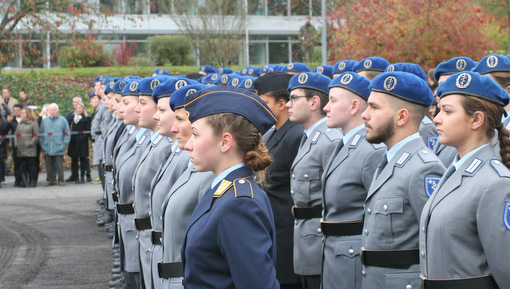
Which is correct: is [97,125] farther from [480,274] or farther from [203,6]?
[203,6]

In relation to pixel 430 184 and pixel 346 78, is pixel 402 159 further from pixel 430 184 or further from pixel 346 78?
pixel 346 78

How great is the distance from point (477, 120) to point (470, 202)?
1.52 ft

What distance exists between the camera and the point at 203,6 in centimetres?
3175

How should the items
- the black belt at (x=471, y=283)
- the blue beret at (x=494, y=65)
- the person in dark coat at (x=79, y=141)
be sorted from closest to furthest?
the black belt at (x=471, y=283)
the blue beret at (x=494, y=65)
the person in dark coat at (x=79, y=141)

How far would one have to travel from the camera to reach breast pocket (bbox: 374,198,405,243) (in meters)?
4.22

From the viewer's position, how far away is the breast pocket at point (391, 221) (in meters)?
4.22

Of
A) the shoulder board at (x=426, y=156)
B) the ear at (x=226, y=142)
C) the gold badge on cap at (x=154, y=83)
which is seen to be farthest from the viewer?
the gold badge on cap at (x=154, y=83)

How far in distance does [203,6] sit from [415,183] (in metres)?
28.4

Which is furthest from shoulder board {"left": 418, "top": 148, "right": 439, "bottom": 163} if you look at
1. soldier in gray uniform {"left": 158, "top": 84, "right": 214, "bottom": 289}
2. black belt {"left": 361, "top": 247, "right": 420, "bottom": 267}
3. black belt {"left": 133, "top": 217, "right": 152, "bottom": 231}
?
black belt {"left": 133, "top": 217, "right": 152, "bottom": 231}

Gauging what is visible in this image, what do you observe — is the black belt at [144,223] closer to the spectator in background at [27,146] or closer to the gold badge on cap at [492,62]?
the gold badge on cap at [492,62]

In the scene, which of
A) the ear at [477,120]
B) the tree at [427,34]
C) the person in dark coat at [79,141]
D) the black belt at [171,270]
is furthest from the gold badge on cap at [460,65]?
the person in dark coat at [79,141]

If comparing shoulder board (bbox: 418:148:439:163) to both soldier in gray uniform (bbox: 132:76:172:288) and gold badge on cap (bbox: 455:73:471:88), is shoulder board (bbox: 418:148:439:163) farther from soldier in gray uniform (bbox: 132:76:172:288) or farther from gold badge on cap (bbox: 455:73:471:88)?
soldier in gray uniform (bbox: 132:76:172:288)

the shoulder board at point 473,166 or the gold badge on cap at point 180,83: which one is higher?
the gold badge on cap at point 180,83

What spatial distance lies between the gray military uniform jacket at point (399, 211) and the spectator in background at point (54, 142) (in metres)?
13.7
